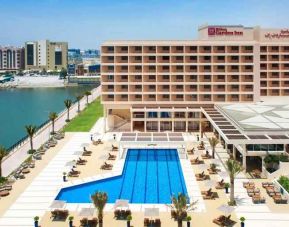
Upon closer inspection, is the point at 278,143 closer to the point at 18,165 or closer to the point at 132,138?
the point at 132,138

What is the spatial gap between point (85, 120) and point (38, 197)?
5486 centimetres

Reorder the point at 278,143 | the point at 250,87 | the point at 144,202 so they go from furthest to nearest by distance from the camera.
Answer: the point at 250,87, the point at 278,143, the point at 144,202

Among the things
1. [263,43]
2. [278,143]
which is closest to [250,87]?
[263,43]

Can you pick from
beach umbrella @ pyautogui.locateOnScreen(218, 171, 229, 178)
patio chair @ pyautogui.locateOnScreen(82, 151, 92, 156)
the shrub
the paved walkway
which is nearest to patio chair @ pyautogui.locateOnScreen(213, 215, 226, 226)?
the shrub

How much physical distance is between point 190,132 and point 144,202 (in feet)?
133

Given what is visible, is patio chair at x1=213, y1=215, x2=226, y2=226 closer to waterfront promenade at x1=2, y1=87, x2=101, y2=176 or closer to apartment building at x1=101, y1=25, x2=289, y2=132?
waterfront promenade at x1=2, y1=87, x2=101, y2=176

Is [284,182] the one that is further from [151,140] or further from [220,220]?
[151,140]

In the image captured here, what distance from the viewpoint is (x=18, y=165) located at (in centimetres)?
6088

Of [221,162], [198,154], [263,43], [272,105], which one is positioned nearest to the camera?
[221,162]

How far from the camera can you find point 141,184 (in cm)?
5197

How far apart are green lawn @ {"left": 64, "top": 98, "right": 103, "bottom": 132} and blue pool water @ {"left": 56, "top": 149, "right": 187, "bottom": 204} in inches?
1039

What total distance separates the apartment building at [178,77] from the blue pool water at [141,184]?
70.9 feet

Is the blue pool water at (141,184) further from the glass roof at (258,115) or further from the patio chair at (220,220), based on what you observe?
the glass roof at (258,115)

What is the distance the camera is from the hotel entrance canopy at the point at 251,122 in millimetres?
56031
